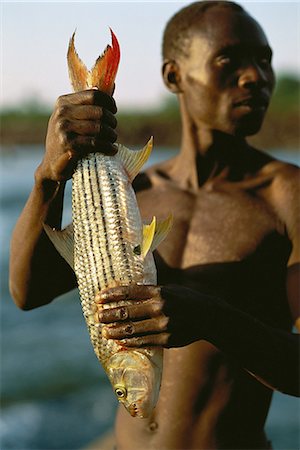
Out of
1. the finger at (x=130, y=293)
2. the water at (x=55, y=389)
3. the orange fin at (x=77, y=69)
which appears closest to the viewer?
the finger at (x=130, y=293)

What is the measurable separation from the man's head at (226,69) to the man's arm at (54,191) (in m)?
0.83

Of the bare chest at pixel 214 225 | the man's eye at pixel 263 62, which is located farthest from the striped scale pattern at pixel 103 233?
the man's eye at pixel 263 62

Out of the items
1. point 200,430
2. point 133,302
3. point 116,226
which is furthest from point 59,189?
Result: point 200,430

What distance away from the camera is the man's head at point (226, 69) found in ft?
11.3

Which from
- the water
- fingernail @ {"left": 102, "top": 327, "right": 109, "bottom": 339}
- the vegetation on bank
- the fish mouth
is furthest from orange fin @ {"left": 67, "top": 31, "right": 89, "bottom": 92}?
the vegetation on bank

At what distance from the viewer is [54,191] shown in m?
3.09

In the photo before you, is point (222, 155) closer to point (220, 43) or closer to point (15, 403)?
point (220, 43)

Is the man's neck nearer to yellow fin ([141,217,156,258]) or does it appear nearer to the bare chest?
the bare chest

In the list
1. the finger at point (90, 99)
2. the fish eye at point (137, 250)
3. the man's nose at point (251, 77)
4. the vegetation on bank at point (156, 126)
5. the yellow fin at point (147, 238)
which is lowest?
the vegetation on bank at point (156, 126)

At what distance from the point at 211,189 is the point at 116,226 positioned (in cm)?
101

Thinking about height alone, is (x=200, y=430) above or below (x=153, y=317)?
below

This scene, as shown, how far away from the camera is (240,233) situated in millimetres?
3451

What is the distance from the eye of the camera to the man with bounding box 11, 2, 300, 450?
3.38 metres

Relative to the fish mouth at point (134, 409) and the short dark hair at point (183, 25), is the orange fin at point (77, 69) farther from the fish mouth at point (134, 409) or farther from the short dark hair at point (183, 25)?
the fish mouth at point (134, 409)
